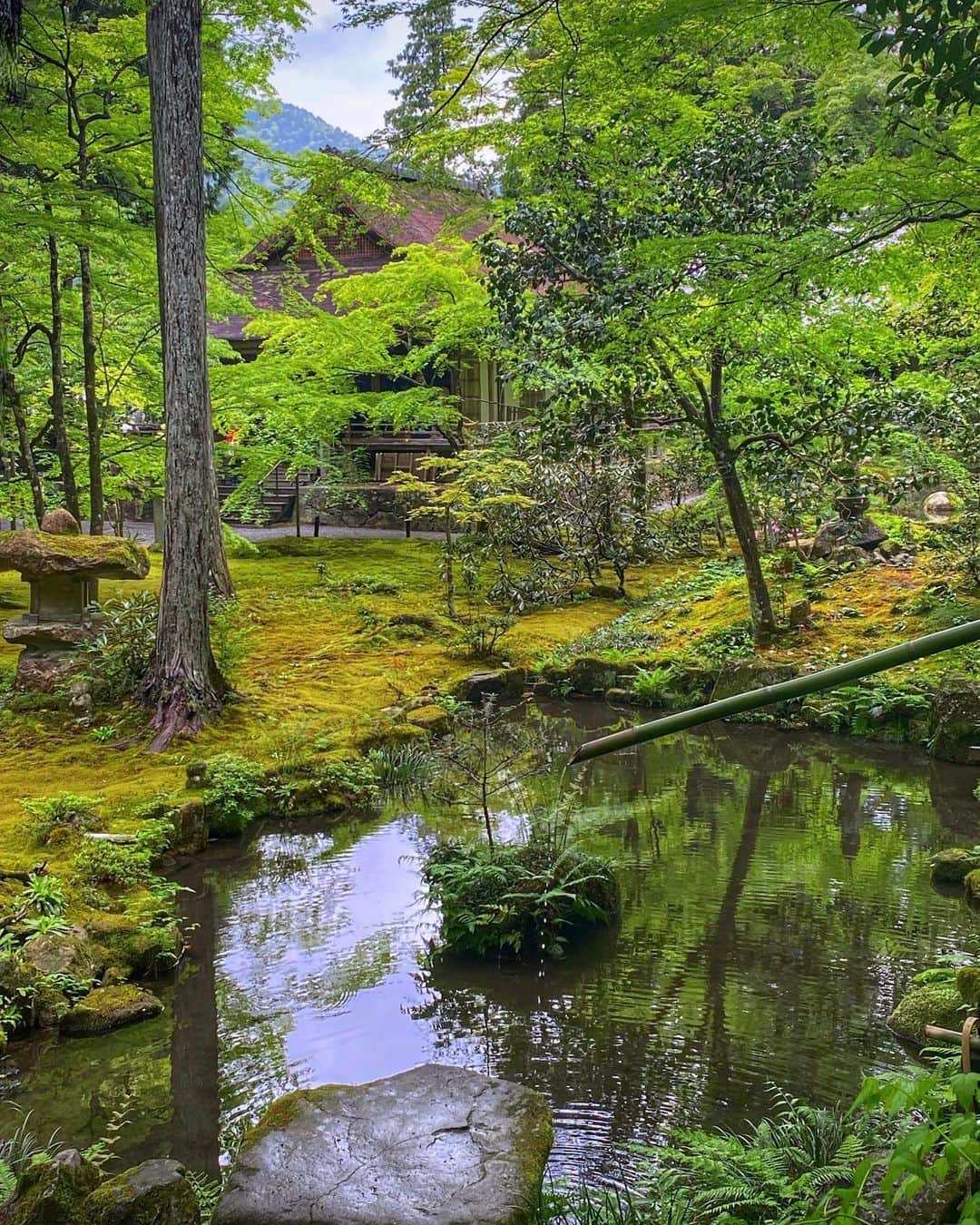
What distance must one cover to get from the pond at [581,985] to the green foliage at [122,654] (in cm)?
256

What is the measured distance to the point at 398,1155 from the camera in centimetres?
302

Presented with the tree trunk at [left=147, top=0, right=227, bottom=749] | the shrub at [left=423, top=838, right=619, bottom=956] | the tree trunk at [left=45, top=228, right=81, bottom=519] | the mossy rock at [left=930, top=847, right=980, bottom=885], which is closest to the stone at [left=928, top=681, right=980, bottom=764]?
the mossy rock at [left=930, top=847, right=980, bottom=885]

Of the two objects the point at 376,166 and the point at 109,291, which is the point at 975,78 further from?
the point at 109,291

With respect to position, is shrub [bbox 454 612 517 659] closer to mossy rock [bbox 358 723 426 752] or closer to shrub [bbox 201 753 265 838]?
mossy rock [bbox 358 723 426 752]

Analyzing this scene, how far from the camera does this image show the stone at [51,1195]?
8.74ft

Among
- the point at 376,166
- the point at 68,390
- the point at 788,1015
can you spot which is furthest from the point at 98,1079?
the point at 68,390

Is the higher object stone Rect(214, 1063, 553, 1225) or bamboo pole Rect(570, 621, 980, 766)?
bamboo pole Rect(570, 621, 980, 766)

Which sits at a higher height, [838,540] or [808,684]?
Answer: [808,684]

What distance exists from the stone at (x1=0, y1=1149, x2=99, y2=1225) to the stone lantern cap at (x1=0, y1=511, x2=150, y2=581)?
6.59 meters

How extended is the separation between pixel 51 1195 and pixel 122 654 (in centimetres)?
636

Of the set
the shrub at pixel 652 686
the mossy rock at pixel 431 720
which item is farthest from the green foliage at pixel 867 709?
the mossy rock at pixel 431 720

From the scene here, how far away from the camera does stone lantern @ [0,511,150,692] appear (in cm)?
859

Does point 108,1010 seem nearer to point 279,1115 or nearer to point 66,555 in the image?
point 279,1115

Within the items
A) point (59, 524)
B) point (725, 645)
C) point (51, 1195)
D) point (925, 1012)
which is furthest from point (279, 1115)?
point (725, 645)
